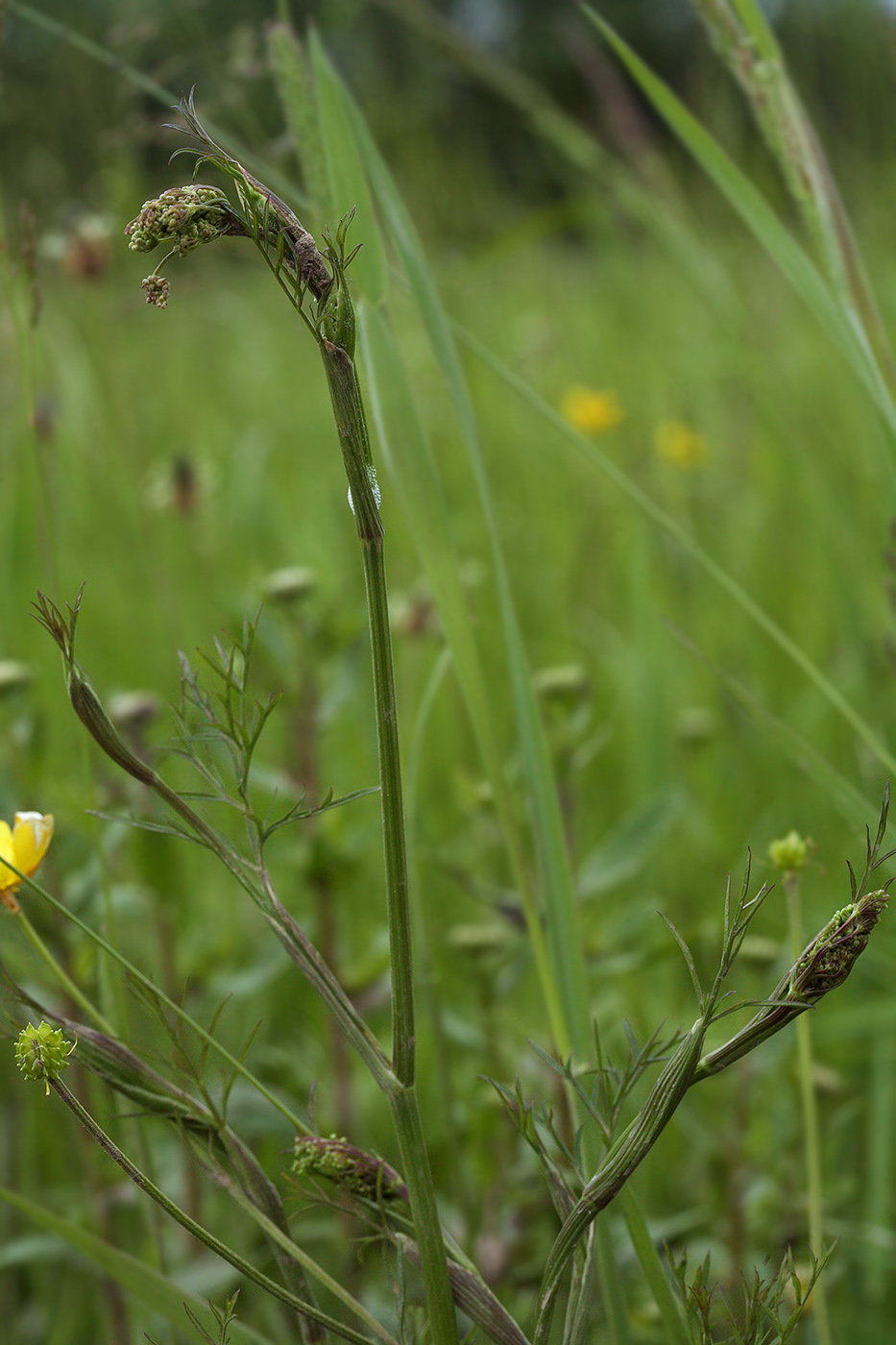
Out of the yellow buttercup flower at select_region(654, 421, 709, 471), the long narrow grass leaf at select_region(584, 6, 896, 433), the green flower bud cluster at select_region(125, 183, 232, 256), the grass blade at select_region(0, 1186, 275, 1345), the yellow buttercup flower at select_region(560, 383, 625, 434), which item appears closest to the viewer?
the green flower bud cluster at select_region(125, 183, 232, 256)

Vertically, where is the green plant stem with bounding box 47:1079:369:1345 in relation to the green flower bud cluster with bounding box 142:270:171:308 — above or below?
below

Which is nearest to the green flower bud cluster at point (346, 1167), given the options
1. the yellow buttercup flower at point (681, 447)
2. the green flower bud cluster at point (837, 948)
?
the green flower bud cluster at point (837, 948)

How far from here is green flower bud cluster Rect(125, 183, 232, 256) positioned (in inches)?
9.8

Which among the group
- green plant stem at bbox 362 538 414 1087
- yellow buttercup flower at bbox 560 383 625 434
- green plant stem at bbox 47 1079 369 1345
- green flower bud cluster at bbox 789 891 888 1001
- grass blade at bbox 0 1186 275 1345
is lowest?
grass blade at bbox 0 1186 275 1345

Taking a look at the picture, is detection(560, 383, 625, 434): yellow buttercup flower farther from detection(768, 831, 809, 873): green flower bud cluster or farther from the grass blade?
the grass blade

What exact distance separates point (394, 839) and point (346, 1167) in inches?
3.7

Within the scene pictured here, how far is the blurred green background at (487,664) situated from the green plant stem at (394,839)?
3.3 inches

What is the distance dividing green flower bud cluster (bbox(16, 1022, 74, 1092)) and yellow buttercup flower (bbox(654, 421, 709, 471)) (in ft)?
4.85

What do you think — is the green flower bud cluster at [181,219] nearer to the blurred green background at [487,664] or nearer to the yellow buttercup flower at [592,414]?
the blurred green background at [487,664]

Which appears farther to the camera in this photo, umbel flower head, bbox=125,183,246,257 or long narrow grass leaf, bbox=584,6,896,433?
long narrow grass leaf, bbox=584,6,896,433

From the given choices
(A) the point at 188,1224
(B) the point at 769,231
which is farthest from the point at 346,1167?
(B) the point at 769,231

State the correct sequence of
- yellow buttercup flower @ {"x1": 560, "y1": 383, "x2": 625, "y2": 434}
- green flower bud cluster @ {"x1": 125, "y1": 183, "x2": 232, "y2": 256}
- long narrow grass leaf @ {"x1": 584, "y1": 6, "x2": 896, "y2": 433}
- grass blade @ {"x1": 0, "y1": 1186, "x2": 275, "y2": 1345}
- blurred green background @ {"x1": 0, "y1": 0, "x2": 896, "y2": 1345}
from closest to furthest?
green flower bud cluster @ {"x1": 125, "y1": 183, "x2": 232, "y2": 256} < grass blade @ {"x1": 0, "y1": 1186, "x2": 275, "y2": 1345} < long narrow grass leaf @ {"x1": 584, "y1": 6, "x2": 896, "y2": 433} < blurred green background @ {"x1": 0, "y1": 0, "x2": 896, "y2": 1345} < yellow buttercup flower @ {"x1": 560, "y1": 383, "x2": 625, "y2": 434}

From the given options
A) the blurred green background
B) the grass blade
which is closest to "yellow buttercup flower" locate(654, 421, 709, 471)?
the blurred green background

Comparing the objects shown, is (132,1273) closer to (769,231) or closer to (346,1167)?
(346,1167)
